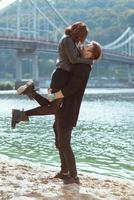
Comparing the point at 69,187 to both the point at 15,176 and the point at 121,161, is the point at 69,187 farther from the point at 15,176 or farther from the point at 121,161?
the point at 121,161

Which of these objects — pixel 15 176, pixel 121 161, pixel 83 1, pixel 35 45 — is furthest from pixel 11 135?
pixel 83 1

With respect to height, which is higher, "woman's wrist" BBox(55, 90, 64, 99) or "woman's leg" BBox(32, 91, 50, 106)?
"woman's wrist" BBox(55, 90, 64, 99)

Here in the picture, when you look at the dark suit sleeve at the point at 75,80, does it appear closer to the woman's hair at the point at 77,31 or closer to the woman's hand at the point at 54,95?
the woman's hand at the point at 54,95

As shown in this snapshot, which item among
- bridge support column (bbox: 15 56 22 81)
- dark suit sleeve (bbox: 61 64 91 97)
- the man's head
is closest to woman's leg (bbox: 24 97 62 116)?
dark suit sleeve (bbox: 61 64 91 97)

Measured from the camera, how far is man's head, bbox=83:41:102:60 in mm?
5016

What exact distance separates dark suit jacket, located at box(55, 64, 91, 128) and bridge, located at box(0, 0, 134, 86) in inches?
1928

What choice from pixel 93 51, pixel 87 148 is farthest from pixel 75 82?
pixel 87 148

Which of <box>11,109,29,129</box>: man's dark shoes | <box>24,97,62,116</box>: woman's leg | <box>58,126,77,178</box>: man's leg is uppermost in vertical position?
<box>24,97,62,116</box>: woman's leg

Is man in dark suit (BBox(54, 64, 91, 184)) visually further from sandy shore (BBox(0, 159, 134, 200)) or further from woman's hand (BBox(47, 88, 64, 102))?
sandy shore (BBox(0, 159, 134, 200))

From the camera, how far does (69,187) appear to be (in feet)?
16.1

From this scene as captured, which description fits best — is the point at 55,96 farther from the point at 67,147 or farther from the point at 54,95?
the point at 67,147

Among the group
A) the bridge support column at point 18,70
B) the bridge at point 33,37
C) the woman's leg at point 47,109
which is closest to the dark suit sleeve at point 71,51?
the woman's leg at point 47,109

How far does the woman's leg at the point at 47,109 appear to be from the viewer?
5004 mm

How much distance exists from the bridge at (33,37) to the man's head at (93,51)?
1926 inches
